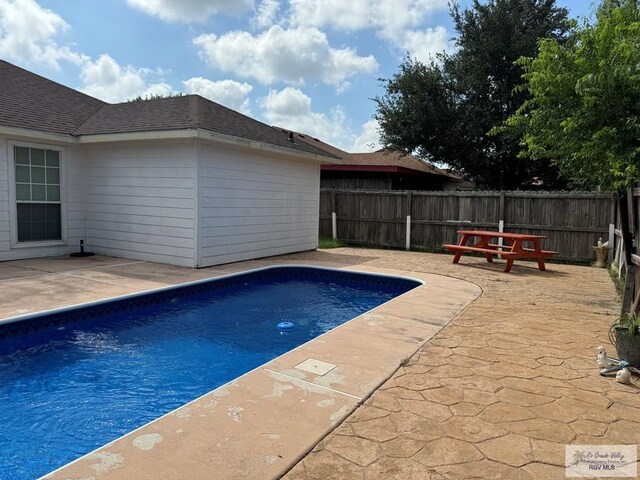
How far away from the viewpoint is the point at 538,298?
6.60 metres

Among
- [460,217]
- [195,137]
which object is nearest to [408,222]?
[460,217]

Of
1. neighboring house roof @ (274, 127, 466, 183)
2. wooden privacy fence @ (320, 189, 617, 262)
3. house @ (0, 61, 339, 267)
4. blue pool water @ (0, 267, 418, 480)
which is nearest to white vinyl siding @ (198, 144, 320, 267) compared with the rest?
house @ (0, 61, 339, 267)

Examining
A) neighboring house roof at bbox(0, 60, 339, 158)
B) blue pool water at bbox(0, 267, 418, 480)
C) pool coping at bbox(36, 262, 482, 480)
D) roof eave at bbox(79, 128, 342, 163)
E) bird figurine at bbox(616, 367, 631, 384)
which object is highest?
neighboring house roof at bbox(0, 60, 339, 158)

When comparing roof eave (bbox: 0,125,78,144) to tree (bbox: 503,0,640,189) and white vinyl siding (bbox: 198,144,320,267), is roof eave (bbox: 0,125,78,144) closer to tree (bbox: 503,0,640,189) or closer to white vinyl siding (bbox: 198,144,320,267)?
white vinyl siding (bbox: 198,144,320,267)

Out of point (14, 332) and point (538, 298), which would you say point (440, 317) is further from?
point (14, 332)

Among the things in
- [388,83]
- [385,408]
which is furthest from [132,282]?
[388,83]

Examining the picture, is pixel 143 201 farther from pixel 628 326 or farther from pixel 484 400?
pixel 628 326

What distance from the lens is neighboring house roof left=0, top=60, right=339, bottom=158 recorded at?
8438 mm

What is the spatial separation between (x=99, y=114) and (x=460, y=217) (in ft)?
32.2

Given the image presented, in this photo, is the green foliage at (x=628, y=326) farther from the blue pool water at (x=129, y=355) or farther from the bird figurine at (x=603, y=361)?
the blue pool water at (x=129, y=355)

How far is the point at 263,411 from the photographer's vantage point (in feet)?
9.46

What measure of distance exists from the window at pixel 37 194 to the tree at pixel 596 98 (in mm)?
9020

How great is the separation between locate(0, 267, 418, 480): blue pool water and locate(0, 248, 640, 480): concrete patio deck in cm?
56

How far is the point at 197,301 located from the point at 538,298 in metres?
5.30
